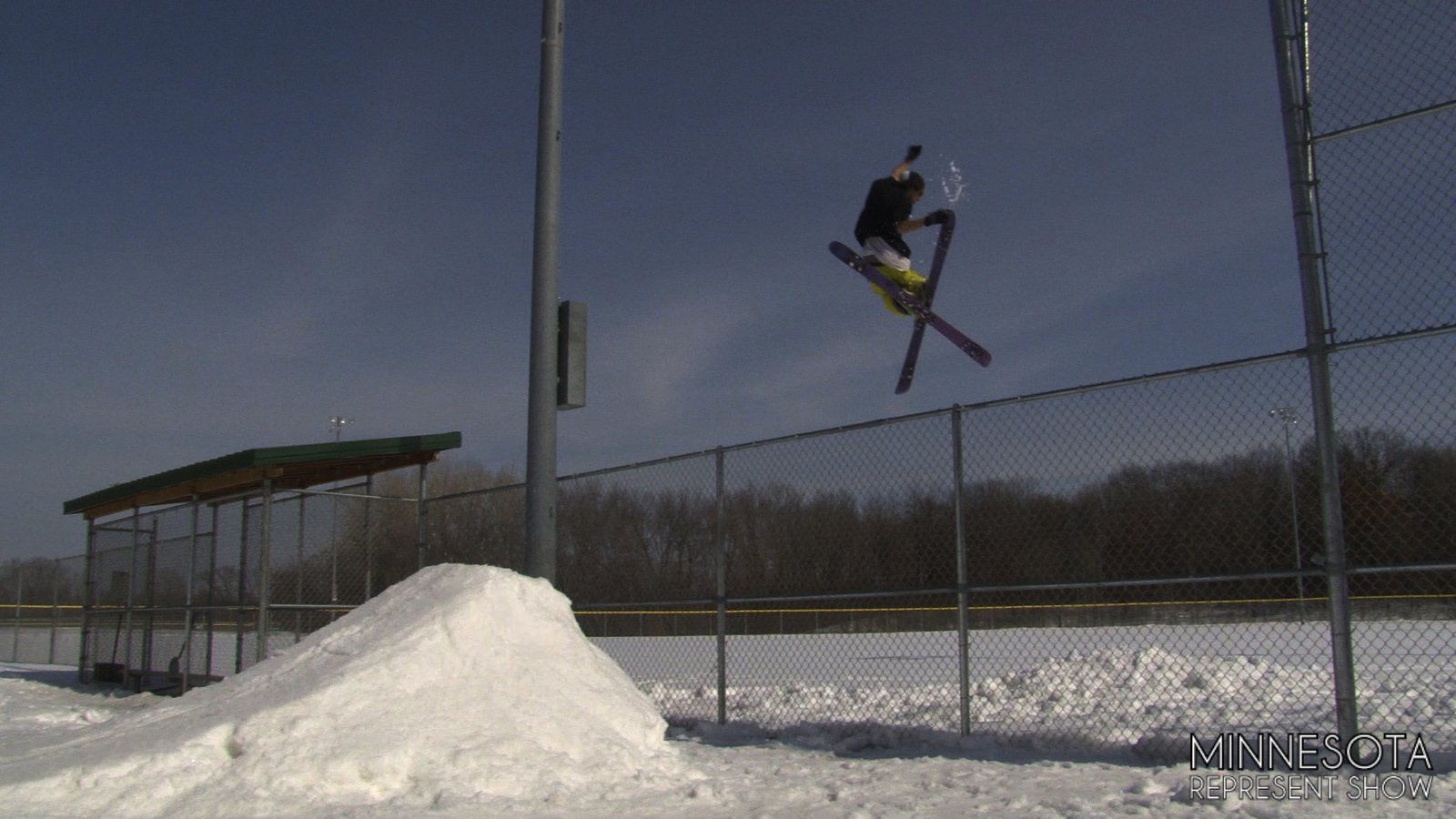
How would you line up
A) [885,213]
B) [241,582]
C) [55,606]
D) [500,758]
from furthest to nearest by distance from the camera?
[55,606]
[241,582]
[885,213]
[500,758]

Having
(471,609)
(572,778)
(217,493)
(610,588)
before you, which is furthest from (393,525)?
(572,778)

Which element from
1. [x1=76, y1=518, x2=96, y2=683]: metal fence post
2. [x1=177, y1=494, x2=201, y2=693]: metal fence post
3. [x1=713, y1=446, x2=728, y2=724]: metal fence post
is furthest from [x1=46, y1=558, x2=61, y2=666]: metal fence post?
[x1=713, y1=446, x2=728, y2=724]: metal fence post

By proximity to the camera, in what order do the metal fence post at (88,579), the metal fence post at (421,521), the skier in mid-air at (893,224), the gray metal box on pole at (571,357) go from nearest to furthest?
the gray metal box on pole at (571,357) → the skier in mid-air at (893,224) → the metal fence post at (421,521) → the metal fence post at (88,579)

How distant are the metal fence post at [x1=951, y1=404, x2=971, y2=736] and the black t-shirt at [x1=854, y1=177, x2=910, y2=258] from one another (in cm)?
219

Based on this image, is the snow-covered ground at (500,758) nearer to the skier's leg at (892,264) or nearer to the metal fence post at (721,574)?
the metal fence post at (721,574)

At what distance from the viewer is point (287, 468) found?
13.3 metres

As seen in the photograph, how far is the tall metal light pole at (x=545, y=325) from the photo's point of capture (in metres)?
8.55

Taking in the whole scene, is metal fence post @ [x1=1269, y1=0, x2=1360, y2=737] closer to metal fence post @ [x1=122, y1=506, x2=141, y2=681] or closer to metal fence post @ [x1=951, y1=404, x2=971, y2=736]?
metal fence post @ [x1=951, y1=404, x2=971, y2=736]

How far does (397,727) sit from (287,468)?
791 centimetres

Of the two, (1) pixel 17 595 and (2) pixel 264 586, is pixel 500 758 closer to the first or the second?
(2) pixel 264 586

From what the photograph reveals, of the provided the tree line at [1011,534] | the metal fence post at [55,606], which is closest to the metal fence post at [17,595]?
the metal fence post at [55,606]

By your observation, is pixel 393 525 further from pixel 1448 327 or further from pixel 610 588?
pixel 1448 327

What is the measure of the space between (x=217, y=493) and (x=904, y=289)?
10.5m

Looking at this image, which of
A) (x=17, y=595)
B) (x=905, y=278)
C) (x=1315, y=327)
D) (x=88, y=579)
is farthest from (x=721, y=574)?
(x=17, y=595)
